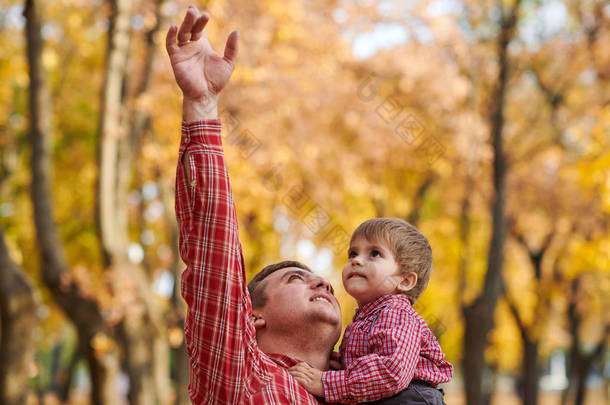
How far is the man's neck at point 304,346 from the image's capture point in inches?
104

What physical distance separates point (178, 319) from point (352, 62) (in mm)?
8575

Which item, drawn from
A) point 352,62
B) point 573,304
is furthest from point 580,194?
point 352,62

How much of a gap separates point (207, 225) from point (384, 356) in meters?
0.74

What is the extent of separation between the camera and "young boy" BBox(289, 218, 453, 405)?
244 cm

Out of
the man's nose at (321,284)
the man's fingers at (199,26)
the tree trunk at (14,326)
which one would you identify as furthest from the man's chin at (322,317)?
the tree trunk at (14,326)

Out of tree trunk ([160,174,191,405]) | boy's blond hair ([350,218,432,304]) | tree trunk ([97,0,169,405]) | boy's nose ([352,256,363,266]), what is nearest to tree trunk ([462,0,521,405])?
tree trunk ([160,174,191,405])

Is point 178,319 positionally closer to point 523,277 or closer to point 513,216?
point 513,216

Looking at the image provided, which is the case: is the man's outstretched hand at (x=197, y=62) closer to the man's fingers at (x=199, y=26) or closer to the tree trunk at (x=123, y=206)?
the man's fingers at (x=199, y=26)

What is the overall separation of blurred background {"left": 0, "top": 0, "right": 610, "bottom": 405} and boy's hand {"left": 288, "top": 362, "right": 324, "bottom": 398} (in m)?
4.67

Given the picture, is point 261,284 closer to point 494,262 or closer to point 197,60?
point 197,60

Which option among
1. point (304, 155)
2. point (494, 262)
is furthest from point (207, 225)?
point (304, 155)

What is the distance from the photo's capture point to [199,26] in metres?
2.18

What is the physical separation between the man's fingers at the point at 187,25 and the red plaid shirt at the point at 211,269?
0.82ft

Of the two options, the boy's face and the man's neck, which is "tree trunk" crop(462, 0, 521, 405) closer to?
the boy's face
